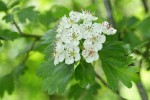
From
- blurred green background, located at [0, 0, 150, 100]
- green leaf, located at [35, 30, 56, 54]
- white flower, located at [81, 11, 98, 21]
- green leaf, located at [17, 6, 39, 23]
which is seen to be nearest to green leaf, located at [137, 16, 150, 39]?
blurred green background, located at [0, 0, 150, 100]

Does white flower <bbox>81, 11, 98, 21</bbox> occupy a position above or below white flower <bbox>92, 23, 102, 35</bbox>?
above

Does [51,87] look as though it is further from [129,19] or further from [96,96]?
[129,19]

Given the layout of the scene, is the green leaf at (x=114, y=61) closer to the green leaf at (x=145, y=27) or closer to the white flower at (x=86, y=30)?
the white flower at (x=86, y=30)

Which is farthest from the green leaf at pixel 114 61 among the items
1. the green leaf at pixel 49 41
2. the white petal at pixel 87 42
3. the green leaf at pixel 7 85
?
the green leaf at pixel 7 85

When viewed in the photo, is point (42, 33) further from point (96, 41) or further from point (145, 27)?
point (96, 41)

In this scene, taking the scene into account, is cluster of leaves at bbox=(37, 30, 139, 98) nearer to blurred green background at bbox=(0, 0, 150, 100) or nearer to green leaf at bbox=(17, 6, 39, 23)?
blurred green background at bbox=(0, 0, 150, 100)

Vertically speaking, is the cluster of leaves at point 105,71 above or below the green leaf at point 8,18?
below

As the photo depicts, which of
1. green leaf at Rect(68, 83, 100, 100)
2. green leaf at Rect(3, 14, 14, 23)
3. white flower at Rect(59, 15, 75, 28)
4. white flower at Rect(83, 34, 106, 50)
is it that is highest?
green leaf at Rect(3, 14, 14, 23)

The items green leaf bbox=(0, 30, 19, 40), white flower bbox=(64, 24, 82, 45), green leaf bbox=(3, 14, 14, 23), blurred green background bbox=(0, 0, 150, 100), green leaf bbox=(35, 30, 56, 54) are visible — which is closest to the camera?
white flower bbox=(64, 24, 82, 45)
